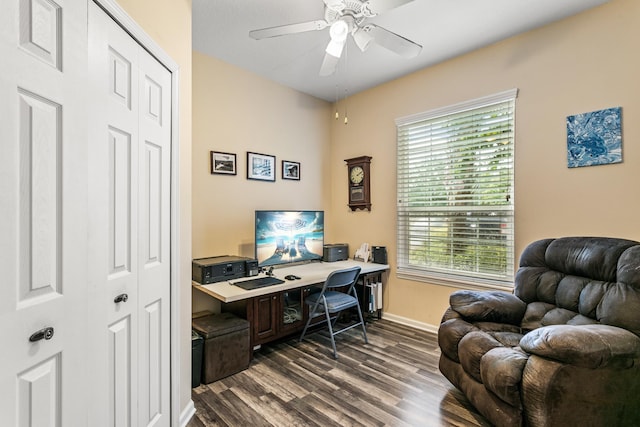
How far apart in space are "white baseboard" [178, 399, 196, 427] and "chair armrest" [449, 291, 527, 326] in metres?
1.89

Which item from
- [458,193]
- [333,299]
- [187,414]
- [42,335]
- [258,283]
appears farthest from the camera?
[458,193]

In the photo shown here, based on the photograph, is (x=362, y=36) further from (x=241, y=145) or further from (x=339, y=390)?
(x=339, y=390)

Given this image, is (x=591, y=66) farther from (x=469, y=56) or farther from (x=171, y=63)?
(x=171, y=63)

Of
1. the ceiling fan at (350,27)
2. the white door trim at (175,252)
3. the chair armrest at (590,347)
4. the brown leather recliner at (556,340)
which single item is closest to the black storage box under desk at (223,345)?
the white door trim at (175,252)

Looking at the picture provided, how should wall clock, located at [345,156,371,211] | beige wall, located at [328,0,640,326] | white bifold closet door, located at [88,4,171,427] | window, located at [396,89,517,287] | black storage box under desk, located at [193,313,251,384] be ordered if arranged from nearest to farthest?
white bifold closet door, located at [88,4,171,427], beige wall, located at [328,0,640,326], black storage box under desk, located at [193,313,251,384], window, located at [396,89,517,287], wall clock, located at [345,156,371,211]

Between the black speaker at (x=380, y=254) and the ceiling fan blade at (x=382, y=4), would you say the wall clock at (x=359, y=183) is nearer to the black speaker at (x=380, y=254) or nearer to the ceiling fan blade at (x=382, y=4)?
the black speaker at (x=380, y=254)

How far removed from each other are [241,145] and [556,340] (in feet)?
9.65

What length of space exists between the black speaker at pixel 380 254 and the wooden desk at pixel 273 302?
31 cm

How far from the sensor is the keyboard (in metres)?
2.46

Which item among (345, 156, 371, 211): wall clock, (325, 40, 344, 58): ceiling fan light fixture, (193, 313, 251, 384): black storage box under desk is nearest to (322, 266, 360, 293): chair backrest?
(193, 313, 251, 384): black storage box under desk

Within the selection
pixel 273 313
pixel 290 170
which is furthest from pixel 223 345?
pixel 290 170

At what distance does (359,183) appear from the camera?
378 centimetres

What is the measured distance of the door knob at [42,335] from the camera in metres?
0.89

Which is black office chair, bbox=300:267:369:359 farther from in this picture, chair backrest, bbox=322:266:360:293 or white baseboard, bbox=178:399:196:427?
white baseboard, bbox=178:399:196:427
